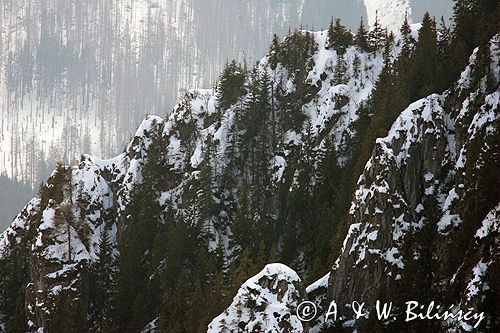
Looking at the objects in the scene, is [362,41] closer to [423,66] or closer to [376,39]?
[376,39]

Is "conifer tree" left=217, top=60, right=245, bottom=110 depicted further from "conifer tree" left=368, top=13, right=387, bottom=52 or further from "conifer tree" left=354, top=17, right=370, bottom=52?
"conifer tree" left=368, top=13, right=387, bottom=52

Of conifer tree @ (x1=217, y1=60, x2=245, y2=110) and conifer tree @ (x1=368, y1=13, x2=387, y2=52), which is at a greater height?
conifer tree @ (x1=368, y1=13, x2=387, y2=52)

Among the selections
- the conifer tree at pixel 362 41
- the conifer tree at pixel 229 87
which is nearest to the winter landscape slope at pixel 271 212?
the conifer tree at pixel 229 87

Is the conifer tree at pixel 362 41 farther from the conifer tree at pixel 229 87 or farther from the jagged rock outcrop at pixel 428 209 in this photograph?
the jagged rock outcrop at pixel 428 209

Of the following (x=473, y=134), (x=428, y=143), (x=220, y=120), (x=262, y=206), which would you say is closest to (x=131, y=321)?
(x=262, y=206)

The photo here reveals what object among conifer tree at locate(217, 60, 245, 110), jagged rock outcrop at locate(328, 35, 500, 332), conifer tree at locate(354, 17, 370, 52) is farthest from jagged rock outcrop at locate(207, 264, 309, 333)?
conifer tree at locate(354, 17, 370, 52)

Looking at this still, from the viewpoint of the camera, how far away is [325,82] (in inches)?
3300

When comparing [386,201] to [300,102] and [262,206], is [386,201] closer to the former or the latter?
[262,206]

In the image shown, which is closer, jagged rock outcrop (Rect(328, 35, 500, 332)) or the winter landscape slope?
jagged rock outcrop (Rect(328, 35, 500, 332))

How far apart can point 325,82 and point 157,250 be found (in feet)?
118

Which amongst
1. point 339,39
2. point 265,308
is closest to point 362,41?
point 339,39

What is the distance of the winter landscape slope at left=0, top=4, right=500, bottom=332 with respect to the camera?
44688 mm

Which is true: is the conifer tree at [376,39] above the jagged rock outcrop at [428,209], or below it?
above

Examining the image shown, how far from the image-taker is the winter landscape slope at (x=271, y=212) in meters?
44.7
